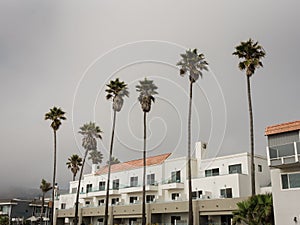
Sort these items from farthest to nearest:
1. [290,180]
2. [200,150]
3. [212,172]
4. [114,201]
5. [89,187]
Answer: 1. [89,187]
2. [114,201]
3. [200,150]
4. [212,172]
5. [290,180]

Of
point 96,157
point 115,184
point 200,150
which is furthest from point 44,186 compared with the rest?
point 200,150

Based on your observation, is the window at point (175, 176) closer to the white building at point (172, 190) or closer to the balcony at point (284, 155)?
the white building at point (172, 190)

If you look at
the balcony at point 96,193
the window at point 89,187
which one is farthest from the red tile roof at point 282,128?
the window at point 89,187

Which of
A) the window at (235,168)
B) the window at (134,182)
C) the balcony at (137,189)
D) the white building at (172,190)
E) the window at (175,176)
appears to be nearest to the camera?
the white building at (172,190)

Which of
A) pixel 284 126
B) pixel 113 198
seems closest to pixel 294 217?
pixel 284 126

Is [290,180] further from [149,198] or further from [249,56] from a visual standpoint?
[149,198]

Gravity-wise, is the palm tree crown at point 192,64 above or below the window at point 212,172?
above

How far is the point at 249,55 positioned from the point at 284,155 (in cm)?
1271

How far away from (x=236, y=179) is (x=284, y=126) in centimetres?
1288

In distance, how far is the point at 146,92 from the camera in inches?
1927

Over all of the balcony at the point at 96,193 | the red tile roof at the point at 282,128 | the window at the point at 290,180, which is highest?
the red tile roof at the point at 282,128

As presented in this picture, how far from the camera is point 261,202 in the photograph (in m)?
29.1

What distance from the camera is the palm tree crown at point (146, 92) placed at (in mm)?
48125

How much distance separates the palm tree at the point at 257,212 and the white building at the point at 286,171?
0.62 m
